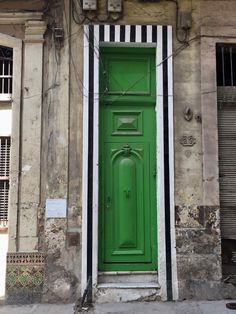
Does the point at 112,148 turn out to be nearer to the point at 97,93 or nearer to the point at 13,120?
the point at 97,93

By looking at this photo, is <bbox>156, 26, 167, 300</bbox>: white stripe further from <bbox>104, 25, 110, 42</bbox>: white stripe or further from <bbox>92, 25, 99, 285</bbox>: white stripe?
<bbox>92, 25, 99, 285</bbox>: white stripe

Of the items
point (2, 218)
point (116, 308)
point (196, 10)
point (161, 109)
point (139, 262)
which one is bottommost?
point (116, 308)

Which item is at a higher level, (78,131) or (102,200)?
(78,131)

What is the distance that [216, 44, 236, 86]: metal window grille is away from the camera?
697 centimetres

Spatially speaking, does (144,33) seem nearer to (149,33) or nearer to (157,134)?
(149,33)

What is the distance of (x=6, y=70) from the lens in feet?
22.7

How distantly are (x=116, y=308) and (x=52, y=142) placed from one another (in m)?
2.47

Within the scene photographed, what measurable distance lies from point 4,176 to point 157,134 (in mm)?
2338

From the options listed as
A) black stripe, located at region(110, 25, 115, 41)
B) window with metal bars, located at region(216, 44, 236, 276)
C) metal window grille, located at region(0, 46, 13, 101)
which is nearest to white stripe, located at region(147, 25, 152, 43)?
black stripe, located at region(110, 25, 115, 41)

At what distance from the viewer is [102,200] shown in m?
6.58

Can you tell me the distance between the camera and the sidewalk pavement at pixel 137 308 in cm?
585

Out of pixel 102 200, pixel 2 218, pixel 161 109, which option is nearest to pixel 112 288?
pixel 102 200

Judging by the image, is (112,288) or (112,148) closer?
(112,288)

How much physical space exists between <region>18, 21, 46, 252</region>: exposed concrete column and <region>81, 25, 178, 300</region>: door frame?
2.21 feet
